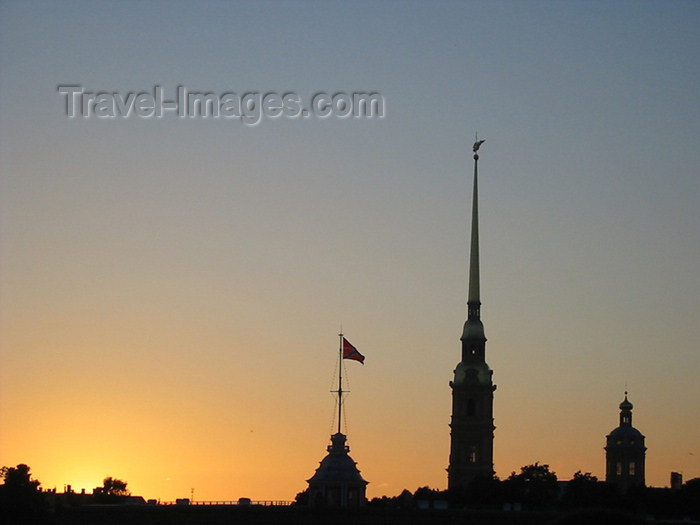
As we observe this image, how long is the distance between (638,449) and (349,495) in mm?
85348

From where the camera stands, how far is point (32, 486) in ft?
416

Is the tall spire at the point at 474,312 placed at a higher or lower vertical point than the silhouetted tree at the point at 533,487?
higher

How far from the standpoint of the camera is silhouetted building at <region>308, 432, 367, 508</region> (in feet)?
385

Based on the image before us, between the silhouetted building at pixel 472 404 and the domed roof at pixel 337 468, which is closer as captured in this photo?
the domed roof at pixel 337 468

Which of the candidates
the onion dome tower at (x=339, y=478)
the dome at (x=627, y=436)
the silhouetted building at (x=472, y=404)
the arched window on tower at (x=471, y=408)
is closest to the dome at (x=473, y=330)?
the silhouetted building at (x=472, y=404)

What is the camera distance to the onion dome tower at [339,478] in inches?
4628

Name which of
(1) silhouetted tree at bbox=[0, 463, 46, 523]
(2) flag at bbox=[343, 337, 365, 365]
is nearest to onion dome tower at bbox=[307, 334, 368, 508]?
(2) flag at bbox=[343, 337, 365, 365]

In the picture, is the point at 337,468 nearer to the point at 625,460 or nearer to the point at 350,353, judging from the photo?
the point at 350,353

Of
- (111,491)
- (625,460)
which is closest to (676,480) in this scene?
(625,460)

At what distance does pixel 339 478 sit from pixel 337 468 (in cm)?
77

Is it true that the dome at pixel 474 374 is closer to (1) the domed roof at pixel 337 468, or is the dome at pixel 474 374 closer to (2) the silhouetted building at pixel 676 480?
(2) the silhouetted building at pixel 676 480

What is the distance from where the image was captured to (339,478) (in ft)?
391

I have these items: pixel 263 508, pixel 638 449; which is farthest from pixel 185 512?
pixel 638 449

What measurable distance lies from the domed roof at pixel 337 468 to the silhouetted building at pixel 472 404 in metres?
66.8
